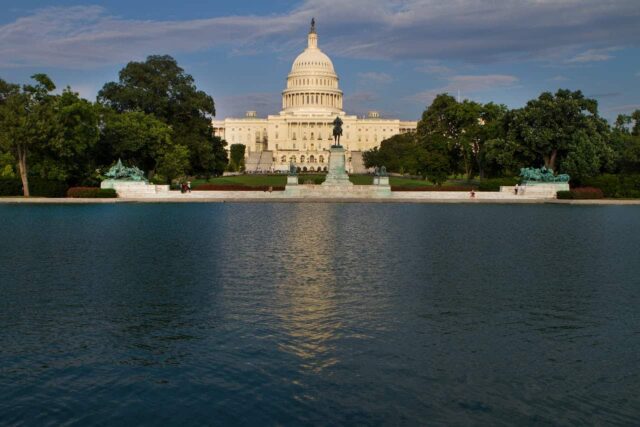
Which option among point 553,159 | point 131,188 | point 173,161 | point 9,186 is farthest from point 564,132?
point 9,186

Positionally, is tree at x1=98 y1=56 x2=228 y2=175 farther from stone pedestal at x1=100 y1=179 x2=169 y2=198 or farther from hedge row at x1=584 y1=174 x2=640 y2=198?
hedge row at x1=584 y1=174 x2=640 y2=198

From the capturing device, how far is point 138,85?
6153 centimetres

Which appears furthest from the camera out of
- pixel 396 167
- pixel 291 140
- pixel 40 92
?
pixel 291 140

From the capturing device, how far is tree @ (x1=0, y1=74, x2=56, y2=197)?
46750mm

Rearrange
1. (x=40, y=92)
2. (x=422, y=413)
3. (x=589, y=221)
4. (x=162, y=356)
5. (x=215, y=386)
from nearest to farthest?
1. (x=422, y=413)
2. (x=215, y=386)
3. (x=162, y=356)
4. (x=589, y=221)
5. (x=40, y=92)

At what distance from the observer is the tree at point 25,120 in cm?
4675

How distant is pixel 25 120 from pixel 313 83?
4806 inches

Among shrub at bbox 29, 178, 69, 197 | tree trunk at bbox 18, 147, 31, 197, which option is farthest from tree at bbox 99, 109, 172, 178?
tree trunk at bbox 18, 147, 31, 197

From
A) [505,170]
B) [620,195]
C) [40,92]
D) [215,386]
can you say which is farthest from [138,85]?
[215,386]

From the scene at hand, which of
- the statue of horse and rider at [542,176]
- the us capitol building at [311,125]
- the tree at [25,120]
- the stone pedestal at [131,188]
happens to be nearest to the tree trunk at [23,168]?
the tree at [25,120]

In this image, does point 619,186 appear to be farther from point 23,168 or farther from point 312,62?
point 312,62

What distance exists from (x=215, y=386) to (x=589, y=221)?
25.8 meters

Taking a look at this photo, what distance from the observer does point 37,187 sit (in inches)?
1938

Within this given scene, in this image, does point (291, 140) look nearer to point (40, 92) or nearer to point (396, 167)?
point (396, 167)
